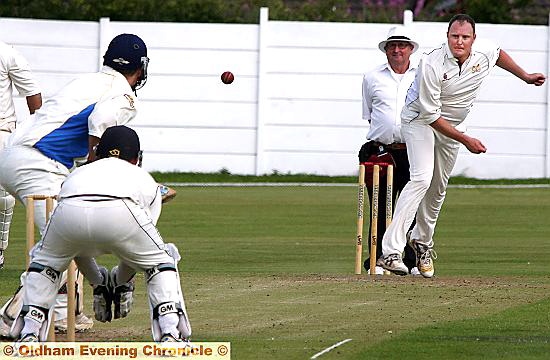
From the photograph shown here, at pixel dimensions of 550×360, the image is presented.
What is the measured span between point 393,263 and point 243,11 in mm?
13506

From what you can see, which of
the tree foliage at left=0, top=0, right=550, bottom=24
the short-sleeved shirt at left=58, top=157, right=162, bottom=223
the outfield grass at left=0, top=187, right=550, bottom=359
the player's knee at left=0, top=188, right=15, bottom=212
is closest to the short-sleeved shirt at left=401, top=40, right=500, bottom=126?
the outfield grass at left=0, top=187, right=550, bottom=359

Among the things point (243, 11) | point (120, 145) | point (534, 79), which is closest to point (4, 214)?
point (534, 79)

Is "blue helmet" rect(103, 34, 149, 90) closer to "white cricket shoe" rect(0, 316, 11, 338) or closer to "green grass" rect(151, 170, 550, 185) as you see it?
"white cricket shoe" rect(0, 316, 11, 338)

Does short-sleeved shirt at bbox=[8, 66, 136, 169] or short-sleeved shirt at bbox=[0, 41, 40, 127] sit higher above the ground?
short-sleeved shirt at bbox=[0, 41, 40, 127]

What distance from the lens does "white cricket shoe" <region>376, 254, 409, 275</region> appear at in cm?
976

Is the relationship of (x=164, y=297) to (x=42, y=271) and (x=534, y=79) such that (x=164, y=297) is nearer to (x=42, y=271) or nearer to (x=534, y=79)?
(x=42, y=271)

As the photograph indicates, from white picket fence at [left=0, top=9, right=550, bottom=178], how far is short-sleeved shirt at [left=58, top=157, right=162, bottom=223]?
14173mm

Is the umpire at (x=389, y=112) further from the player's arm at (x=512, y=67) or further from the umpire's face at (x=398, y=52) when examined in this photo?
the player's arm at (x=512, y=67)

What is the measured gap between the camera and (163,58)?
20.8 meters

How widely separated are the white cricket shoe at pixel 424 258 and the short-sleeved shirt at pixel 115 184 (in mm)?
3735

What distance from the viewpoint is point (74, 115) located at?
7723 mm

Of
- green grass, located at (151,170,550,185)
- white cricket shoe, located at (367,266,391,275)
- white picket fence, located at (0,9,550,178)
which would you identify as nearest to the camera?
white cricket shoe, located at (367,266,391,275)

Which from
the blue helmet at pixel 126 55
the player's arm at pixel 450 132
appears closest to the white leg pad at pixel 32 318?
the blue helmet at pixel 126 55

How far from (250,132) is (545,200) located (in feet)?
16.7
